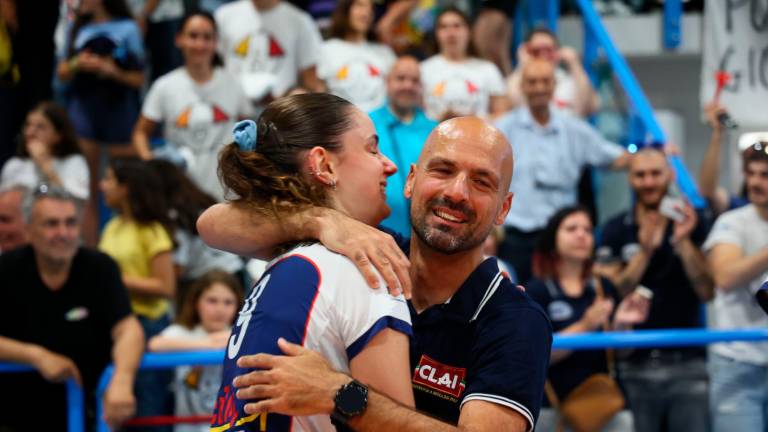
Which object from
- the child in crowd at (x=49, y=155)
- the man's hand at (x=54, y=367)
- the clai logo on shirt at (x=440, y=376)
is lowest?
the man's hand at (x=54, y=367)

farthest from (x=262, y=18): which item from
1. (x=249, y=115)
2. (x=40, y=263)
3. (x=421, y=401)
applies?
(x=421, y=401)

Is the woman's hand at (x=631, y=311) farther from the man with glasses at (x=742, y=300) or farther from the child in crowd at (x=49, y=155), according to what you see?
the child in crowd at (x=49, y=155)

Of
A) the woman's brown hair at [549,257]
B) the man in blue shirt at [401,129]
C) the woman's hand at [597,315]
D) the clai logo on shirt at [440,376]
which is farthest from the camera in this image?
the woman's brown hair at [549,257]

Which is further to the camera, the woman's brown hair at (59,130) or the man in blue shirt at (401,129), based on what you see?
the woman's brown hair at (59,130)

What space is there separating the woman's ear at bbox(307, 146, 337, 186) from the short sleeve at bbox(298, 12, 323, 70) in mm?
5357

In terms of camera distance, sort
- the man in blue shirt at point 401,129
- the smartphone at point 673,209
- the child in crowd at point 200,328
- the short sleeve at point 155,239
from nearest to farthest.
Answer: the man in blue shirt at point 401,129
the child in crowd at point 200,328
the smartphone at point 673,209
the short sleeve at point 155,239

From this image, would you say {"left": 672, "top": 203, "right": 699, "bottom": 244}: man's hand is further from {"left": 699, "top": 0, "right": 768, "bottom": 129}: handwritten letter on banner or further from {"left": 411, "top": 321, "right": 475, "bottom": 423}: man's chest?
{"left": 411, "top": 321, "right": 475, "bottom": 423}: man's chest

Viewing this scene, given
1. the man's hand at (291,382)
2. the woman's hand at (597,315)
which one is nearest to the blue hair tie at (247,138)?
the man's hand at (291,382)

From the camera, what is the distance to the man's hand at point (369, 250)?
2830mm

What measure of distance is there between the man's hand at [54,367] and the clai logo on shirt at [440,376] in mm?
2495

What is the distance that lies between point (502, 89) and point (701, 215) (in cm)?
208

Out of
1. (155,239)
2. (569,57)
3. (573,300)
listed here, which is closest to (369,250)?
(573,300)

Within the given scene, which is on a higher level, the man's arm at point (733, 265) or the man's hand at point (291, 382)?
the man's hand at point (291, 382)

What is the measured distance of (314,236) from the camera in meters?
2.95
